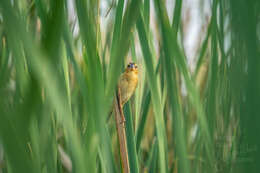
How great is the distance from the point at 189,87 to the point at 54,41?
0.75 ft

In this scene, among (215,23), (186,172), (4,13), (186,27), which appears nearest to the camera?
(4,13)

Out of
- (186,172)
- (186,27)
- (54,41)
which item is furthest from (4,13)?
(186,27)

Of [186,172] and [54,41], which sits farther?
[186,172]

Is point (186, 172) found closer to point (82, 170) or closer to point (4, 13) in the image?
point (82, 170)

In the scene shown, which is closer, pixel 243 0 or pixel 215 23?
pixel 243 0

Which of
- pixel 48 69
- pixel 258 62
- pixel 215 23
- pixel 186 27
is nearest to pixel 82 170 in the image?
pixel 48 69

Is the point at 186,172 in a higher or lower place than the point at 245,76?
lower

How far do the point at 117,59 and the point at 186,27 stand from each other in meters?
1.55

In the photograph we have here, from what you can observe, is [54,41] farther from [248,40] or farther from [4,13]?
[248,40]

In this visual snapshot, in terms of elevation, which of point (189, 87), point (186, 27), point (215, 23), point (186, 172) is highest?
point (186, 27)

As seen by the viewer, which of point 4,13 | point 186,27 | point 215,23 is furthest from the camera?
point 186,27

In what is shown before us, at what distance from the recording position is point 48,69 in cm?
25

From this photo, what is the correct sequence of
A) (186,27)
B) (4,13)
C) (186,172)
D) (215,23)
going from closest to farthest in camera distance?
(4,13), (186,172), (215,23), (186,27)

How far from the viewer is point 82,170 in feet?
0.97
